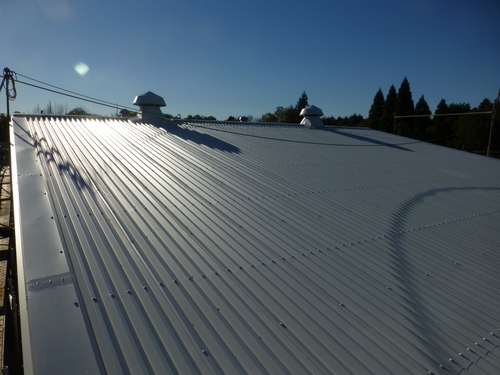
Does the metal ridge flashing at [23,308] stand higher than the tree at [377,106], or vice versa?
the tree at [377,106]

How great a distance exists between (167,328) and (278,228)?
234cm

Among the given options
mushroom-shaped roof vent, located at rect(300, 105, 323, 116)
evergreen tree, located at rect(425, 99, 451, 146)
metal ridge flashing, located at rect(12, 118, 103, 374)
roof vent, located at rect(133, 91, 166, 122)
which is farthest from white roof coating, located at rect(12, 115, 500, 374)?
evergreen tree, located at rect(425, 99, 451, 146)

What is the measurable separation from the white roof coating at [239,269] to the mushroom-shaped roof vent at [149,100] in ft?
16.8

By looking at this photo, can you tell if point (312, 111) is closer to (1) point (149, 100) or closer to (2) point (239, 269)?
(1) point (149, 100)

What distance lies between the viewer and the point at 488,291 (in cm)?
396

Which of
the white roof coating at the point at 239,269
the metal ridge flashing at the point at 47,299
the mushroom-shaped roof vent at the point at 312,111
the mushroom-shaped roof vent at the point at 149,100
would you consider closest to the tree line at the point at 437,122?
the mushroom-shaped roof vent at the point at 312,111

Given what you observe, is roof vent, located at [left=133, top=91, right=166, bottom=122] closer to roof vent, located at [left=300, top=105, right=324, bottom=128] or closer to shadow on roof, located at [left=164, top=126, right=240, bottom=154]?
shadow on roof, located at [left=164, top=126, right=240, bottom=154]

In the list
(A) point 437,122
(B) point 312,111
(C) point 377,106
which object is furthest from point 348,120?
(B) point 312,111

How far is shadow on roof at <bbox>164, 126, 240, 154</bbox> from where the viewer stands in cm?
943

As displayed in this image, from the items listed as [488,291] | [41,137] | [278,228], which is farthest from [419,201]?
[41,137]

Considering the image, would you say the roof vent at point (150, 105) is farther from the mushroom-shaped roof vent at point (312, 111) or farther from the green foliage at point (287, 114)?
the green foliage at point (287, 114)

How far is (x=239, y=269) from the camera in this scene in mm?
3646

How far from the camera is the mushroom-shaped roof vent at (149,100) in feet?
40.6

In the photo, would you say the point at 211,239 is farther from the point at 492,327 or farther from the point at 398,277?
the point at 492,327
